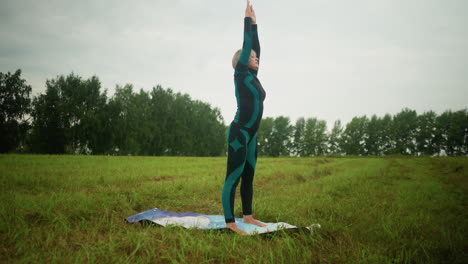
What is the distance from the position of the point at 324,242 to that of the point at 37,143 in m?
46.4

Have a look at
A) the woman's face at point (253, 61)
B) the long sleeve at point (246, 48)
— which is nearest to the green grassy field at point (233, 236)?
the long sleeve at point (246, 48)

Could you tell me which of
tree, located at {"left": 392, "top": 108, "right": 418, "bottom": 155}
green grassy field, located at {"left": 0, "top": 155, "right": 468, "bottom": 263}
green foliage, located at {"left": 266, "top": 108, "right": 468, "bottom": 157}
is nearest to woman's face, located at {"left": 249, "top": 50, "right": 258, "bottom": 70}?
green grassy field, located at {"left": 0, "top": 155, "right": 468, "bottom": 263}

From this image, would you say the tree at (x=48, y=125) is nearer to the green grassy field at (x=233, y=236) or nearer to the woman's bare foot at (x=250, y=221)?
the green grassy field at (x=233, y=236)

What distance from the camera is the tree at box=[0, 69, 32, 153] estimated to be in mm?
31844

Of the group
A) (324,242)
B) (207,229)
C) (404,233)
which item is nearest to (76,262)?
(207,229)

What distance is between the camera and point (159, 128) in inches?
1993

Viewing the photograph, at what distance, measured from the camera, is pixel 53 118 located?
123 feet

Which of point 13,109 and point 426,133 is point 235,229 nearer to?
point 13,109

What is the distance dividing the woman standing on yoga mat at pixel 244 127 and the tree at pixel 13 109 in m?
41.9

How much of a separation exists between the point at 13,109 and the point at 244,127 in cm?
4424

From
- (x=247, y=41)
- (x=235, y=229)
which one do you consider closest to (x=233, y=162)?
(x=235, y=229)

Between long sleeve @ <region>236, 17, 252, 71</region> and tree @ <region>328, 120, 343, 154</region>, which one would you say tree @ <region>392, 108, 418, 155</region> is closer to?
tree @ <region>328, 120, 343, 154</region>

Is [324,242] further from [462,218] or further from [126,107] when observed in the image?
[126,107]

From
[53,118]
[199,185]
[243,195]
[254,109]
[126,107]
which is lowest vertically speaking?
[199,185]
